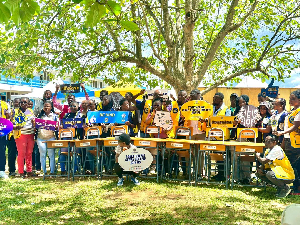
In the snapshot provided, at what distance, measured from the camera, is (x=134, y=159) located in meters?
7.39

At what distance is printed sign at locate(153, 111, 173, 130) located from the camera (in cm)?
838

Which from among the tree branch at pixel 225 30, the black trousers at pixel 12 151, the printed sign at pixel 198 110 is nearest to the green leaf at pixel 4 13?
the printed sign at pixel 198 110

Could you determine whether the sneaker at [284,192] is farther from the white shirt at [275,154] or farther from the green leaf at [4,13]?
the green leaf at [4,13]

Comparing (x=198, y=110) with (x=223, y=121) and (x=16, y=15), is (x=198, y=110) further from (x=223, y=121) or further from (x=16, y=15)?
(x=16, y=15)

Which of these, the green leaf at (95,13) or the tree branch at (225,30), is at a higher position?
the tree branch at (225,30)

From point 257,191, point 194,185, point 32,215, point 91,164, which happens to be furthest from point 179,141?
point 32,215

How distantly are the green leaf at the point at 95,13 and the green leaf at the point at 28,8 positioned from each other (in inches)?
18.7

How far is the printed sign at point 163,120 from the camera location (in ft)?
27.5

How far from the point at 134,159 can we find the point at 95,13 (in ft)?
15.3

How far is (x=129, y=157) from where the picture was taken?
7.36 m

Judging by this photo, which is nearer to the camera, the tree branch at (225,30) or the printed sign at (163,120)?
the printed sign at (163,120)

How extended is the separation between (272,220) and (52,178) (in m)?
5.62

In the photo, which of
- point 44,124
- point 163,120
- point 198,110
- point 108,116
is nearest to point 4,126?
point 44,124

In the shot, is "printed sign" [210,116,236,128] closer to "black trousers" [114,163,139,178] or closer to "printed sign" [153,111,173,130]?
"printed sign" [153,111,173,130]
